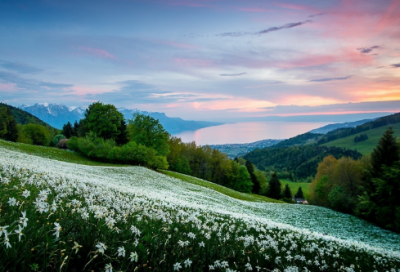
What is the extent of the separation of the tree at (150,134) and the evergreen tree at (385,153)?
4981cm

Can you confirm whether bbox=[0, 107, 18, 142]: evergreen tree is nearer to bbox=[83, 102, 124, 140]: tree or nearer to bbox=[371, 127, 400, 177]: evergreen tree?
bbox=[83, 102, 124, 140]: tree

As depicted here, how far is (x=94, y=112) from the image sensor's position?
7319 cm

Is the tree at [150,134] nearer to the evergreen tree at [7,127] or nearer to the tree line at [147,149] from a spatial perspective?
the tree line at [147,149]

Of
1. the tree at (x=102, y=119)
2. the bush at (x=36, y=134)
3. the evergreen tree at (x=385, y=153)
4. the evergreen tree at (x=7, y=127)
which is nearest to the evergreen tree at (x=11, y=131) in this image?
the evergreen tree at (x=7, y=127)

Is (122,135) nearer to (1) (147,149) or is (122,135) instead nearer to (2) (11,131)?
(1) (147,149)

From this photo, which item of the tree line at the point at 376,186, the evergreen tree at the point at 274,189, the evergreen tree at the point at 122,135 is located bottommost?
the evergreen tree at the point at 274,189

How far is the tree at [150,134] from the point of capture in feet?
214

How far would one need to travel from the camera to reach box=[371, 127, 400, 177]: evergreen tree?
37562mm

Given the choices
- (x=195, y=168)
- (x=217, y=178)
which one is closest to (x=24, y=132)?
(x=195, y=168)

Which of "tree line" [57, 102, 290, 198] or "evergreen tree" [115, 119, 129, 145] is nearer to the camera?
"tree line" [57, 102, 290, 198]

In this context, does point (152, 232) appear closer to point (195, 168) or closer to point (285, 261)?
point (285, 261)

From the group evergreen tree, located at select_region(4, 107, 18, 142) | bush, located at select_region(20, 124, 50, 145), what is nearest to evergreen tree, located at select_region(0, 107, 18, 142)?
evergreen tree, located at select_region(4, 107, 18, 142)

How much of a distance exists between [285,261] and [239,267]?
2.22m

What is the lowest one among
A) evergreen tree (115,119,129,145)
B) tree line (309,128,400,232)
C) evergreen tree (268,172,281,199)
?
evergreen tree (268,172,281,199)
